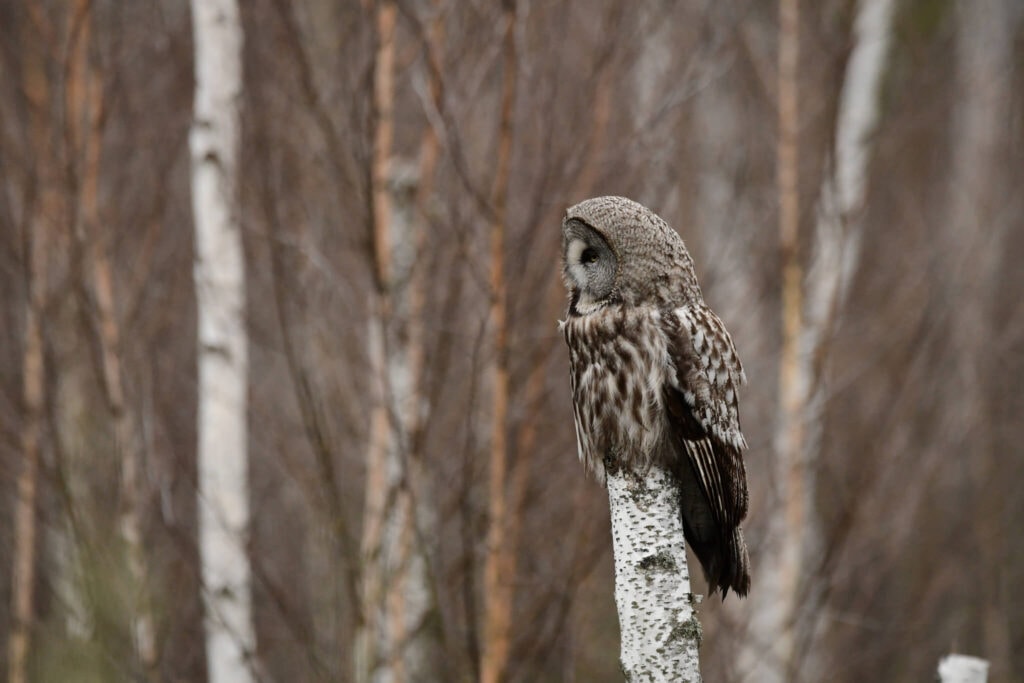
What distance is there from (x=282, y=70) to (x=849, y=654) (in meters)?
4.04

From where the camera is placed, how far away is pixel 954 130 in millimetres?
10812

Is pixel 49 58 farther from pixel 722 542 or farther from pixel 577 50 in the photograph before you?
pixel 722 542

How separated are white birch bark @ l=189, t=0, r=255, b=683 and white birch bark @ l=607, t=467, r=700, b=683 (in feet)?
7.62

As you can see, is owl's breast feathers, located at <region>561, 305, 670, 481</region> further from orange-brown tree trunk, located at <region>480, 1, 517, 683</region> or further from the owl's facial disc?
orange-brown tree trunk, located at <region>480, 1, 517, 683</region>

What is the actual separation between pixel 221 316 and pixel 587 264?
207 centimetres

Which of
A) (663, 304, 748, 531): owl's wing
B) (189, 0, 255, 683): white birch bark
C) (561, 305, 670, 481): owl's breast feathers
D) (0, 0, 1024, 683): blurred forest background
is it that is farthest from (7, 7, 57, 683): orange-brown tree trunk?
(663, 304, 748, 531): owl's wing

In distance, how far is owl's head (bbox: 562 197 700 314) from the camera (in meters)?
1.87

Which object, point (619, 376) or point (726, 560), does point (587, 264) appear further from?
point (726, 560)

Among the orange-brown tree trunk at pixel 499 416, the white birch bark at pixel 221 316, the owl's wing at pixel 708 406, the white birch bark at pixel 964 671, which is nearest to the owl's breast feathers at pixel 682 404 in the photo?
the owl's wing at pixel 708 406

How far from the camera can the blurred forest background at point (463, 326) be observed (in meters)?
3.11

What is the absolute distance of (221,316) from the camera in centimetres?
375

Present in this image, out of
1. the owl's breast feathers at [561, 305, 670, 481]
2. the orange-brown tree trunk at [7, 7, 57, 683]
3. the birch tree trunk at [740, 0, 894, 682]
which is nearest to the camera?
the owl's breast feathers at [561, 305, 670, 481]

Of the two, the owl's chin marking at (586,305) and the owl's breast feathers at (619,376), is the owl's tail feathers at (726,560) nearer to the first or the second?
the owl's breast feathers at (619,376)

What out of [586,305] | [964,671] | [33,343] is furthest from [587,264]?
[33,343]
